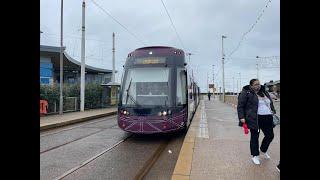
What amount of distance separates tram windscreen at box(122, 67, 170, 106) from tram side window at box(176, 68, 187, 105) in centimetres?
Answer: 38

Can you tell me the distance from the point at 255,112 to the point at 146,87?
4.90m

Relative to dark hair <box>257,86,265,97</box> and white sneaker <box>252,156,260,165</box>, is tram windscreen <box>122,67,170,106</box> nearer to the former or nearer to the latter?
dark hair <box>257,86,265,97</box>

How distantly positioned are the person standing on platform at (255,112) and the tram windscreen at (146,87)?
403 centimetres

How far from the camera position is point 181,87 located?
440 inches

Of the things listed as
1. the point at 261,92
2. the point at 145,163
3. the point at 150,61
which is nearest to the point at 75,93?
the point at 150,61

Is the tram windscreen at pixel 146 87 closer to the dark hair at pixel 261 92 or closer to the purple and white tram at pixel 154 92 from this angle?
the purple and white tram at pixel 154 92

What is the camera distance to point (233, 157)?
749 cm

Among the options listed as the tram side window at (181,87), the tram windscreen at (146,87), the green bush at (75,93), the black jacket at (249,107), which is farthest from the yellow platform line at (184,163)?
the green bush at (75,93)

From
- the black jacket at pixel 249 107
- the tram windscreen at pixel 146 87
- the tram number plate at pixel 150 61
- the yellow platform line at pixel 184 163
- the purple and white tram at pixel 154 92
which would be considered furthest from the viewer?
the tram number plate at pixel 150 61

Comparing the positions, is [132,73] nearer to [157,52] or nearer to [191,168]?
[157,52]

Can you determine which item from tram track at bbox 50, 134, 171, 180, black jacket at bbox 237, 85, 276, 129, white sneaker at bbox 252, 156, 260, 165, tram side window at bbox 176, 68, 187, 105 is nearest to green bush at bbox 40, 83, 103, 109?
tram track at bbox 50, 134, 171, 180

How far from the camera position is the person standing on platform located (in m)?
6.76

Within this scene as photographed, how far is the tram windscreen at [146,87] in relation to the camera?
424 inches
